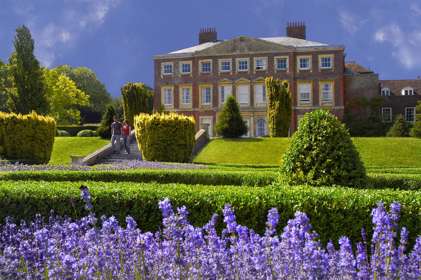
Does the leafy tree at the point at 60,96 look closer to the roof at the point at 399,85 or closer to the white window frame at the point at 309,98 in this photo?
the white window frame at the point at 309,98

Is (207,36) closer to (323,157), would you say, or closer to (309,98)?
(309,98)

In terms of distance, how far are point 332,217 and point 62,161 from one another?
2477 cm

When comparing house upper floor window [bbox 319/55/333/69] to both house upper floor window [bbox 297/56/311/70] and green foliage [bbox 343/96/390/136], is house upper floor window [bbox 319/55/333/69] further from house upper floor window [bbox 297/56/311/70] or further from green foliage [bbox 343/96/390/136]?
green foliage [bbox 343/96/390/136]

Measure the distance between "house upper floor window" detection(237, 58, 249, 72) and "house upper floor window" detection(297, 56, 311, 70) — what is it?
202 inches

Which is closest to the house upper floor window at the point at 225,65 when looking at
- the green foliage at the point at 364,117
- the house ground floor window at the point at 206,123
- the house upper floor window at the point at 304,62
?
the house ground floor window at the point at 206,123

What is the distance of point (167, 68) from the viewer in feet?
186

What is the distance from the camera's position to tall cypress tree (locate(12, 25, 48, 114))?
43.8 meters

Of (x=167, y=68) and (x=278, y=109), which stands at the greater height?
(x=167, y=68)

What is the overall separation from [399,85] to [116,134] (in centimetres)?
4363

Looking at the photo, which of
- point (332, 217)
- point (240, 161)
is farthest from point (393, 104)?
point (332, 217)

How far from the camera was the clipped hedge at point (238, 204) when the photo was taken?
7.57 meters

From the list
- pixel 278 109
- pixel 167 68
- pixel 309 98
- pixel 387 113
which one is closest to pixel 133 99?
pixel 278 109

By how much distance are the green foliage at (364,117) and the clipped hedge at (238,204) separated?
41.9m

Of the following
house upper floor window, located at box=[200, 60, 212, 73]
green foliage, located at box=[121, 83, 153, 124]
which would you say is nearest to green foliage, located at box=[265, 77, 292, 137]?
green foliage, located at box=[121, 83, 153, 124]
